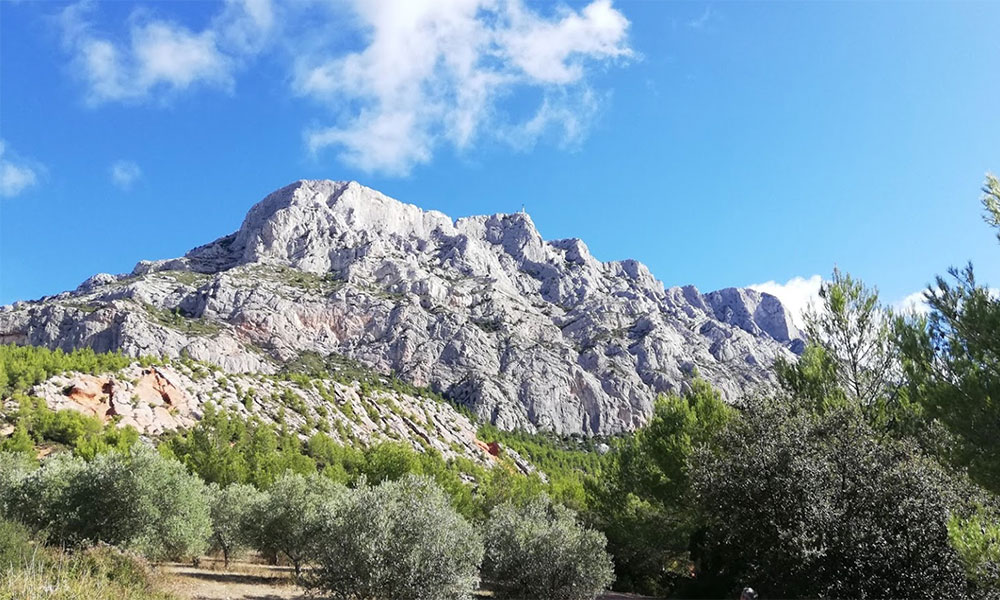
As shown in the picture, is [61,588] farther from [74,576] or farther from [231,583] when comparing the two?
[231,583]

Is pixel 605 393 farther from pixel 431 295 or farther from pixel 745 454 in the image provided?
pixel 745 454

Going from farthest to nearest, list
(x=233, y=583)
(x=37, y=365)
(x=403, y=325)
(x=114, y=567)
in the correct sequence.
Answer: (x=403, y=325) < (x=37, y=365) < (x=233, y=583) < (x=114, y=567)

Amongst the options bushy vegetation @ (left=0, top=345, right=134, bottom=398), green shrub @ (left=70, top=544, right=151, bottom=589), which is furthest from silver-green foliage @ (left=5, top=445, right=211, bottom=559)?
bushy vegetation @ (left=0, top=345, right=134, bottom=398)

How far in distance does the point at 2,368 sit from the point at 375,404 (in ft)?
188

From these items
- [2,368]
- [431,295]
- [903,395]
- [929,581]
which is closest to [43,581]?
[929,581]

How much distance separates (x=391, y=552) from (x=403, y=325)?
5332 inches

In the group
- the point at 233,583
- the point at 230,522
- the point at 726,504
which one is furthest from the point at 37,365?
the point at 726,504

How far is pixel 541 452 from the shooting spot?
118 m

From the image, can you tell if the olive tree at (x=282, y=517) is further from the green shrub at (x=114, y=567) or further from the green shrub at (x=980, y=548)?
the green shrub at (x=980, y=548)

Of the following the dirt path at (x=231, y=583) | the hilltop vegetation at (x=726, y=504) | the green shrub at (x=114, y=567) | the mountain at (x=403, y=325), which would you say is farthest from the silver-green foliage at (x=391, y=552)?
the mountain at (x=403, y=325)

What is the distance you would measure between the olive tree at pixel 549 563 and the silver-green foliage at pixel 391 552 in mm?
6680

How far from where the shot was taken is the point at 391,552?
16.0 metres

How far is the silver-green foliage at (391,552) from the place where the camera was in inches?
622

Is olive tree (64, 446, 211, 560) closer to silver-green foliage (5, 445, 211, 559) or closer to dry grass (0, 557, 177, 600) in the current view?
Answer: silver-green foliage (5, 445, 211, 559)
